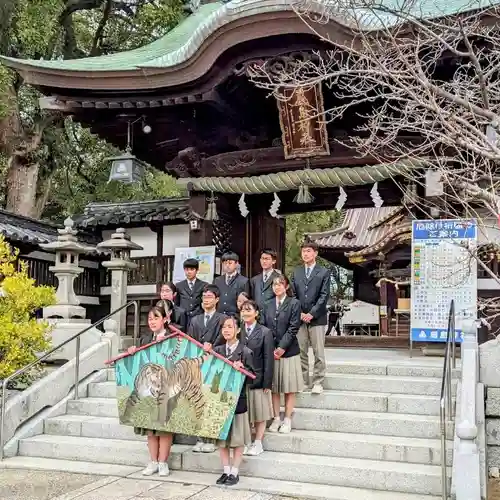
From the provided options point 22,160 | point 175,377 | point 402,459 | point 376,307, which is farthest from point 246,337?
point 376,307

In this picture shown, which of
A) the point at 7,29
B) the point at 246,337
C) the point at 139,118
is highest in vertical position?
the point at 7,29

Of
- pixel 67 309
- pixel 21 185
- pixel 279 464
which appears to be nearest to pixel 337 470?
pixel 279 464

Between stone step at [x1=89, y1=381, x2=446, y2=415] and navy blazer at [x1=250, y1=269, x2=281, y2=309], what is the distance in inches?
45.7

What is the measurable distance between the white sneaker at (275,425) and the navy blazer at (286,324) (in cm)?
76

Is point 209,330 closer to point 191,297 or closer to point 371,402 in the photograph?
point 191,297

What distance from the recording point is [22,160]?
14.8 metres

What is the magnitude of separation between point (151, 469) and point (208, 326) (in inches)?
58.7

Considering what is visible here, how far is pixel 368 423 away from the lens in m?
6.27

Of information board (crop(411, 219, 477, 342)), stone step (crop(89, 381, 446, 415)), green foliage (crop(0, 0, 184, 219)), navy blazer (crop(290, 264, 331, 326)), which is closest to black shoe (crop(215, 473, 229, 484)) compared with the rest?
stone step (crop(89, 381, 446, 415))

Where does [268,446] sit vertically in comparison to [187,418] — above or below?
below

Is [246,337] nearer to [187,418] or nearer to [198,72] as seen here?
[187,418]

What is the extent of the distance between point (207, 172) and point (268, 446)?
5329 millimetres

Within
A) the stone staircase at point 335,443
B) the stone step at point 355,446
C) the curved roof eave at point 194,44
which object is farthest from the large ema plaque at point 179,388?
the curved roof eave at point 194,44

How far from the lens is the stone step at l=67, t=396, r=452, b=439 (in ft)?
20.0
